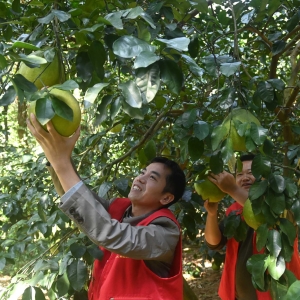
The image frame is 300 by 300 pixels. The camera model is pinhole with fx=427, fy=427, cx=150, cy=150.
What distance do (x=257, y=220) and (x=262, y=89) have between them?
18.8 inches

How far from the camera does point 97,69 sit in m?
1.31

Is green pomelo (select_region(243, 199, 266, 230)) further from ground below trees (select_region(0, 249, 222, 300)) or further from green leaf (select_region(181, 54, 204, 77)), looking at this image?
ground below trees (select_region(0, 249, 222, 300))

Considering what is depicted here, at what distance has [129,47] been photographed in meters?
1.03

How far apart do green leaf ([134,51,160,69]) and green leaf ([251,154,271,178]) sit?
58cm

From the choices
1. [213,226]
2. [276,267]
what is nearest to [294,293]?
[276,267]

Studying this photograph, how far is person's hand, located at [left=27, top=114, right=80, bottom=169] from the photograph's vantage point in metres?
1.30

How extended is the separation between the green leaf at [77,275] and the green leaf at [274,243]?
2.27 ft

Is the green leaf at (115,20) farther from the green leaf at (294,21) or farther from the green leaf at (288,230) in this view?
the green leaf at (294,21)

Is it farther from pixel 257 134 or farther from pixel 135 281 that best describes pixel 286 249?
pixel 135 281

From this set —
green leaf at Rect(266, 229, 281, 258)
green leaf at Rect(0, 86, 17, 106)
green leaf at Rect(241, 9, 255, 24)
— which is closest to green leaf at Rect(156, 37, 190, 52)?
green leaf at Rect(0, 86, 17, 106)

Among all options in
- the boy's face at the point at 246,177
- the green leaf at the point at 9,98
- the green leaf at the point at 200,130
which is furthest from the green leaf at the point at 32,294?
the boy's face at the point at 246,177

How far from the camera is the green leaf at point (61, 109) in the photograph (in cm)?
105

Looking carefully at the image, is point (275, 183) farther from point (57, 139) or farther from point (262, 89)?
point (57, 139)

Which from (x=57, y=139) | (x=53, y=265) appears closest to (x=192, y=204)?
(x=53, y=265)
